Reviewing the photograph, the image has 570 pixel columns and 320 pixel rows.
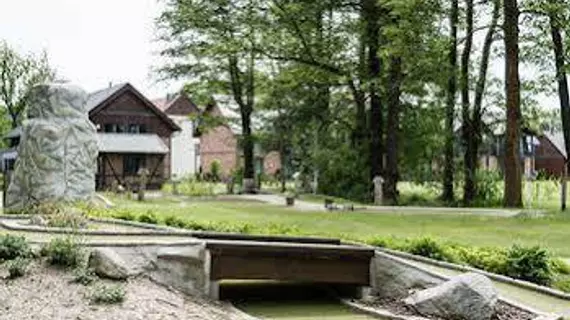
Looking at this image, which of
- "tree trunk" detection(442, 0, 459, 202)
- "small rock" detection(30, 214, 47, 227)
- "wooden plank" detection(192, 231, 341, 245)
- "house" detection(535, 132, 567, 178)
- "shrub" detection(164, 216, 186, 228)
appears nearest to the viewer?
"wooden plank" detection(192, 231, 341, 245)

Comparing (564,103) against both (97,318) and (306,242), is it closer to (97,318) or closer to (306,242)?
(306,242)

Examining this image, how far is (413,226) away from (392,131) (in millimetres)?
11466

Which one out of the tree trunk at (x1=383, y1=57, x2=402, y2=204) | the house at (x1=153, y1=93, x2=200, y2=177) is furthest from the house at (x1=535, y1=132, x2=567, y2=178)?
the tree trunk at (x1=383, y1=57, x2=402, y2=204)

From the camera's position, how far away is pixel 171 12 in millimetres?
41094

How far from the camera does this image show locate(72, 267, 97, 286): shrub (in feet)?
38.8

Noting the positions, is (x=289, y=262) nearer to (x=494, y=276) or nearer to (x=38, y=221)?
(x=494, y=276)

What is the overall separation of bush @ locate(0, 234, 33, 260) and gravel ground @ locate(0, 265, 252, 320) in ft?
1.26

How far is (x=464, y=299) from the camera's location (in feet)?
39.9

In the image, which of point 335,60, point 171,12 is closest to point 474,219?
point 335,60

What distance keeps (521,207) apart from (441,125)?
7230 millimetres

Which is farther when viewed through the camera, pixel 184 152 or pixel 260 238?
pixel 184 152

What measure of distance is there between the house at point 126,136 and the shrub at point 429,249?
38.2 meters

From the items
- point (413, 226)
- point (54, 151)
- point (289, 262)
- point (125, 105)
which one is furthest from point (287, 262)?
point (125, 105)

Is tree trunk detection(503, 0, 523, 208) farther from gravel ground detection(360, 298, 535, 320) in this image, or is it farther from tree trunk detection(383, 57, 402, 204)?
gravel ground detection(360, 298, 535, 320)
